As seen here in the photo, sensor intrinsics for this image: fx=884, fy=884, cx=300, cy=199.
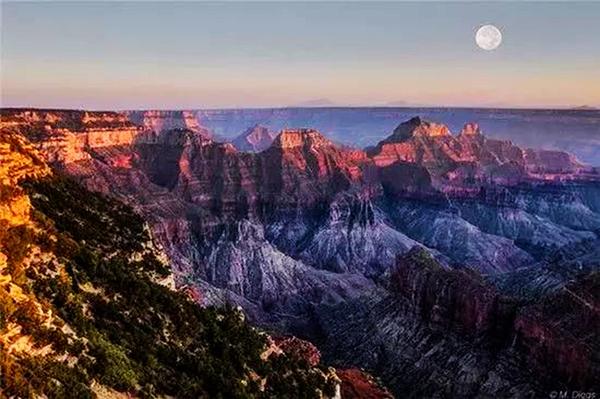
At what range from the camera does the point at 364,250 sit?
Result: 163875 millimetres

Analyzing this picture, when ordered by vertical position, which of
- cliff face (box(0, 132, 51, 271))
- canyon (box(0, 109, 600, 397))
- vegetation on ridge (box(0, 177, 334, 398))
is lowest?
canyon (box(0, 109, 600, 397))

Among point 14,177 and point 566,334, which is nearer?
point 14,177

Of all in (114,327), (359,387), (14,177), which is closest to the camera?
(114,327)

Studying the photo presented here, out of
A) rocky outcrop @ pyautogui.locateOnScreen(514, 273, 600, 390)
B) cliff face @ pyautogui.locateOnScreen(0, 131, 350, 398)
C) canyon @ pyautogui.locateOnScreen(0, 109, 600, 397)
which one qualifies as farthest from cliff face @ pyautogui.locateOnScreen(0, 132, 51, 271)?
rocky outcrop @ pyautogui.locateOnScreen(514, 273, 600, 390)

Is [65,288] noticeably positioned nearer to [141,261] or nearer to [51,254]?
[51,254]

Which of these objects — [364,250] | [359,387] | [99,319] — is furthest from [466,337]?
[364,250]

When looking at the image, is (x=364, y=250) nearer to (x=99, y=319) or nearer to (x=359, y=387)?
(x=359, y=387)

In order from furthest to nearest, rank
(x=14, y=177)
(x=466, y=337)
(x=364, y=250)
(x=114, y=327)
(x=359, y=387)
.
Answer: (x=364, y=250), (x=466, y=337), (x=359, y=387), (x=14, y=177), (x=114, y=327)

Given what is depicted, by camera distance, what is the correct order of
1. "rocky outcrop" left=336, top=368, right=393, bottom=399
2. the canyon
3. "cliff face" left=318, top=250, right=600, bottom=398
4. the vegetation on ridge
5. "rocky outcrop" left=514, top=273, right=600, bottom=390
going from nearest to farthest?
the vegetation on ridge < "rocky outcrop" left=336, top=368, right=393, bottom=399 < "rocky outcrop" left=514, top=273, right=600, bottom=390 < "cliff face" left=318, top=250, right=600, bottom=398 < the canyon

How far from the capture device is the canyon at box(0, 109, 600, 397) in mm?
81750

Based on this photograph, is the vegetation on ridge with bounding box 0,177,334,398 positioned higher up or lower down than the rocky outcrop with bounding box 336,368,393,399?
higher up

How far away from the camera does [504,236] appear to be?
186 m

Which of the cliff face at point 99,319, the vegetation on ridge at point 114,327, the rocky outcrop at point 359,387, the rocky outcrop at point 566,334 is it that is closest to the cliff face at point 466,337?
the rocky outcrop at point 566,334

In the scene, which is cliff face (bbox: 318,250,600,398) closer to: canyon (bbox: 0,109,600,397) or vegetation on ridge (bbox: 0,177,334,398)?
canyon (bbox: 0,109,600,397)
